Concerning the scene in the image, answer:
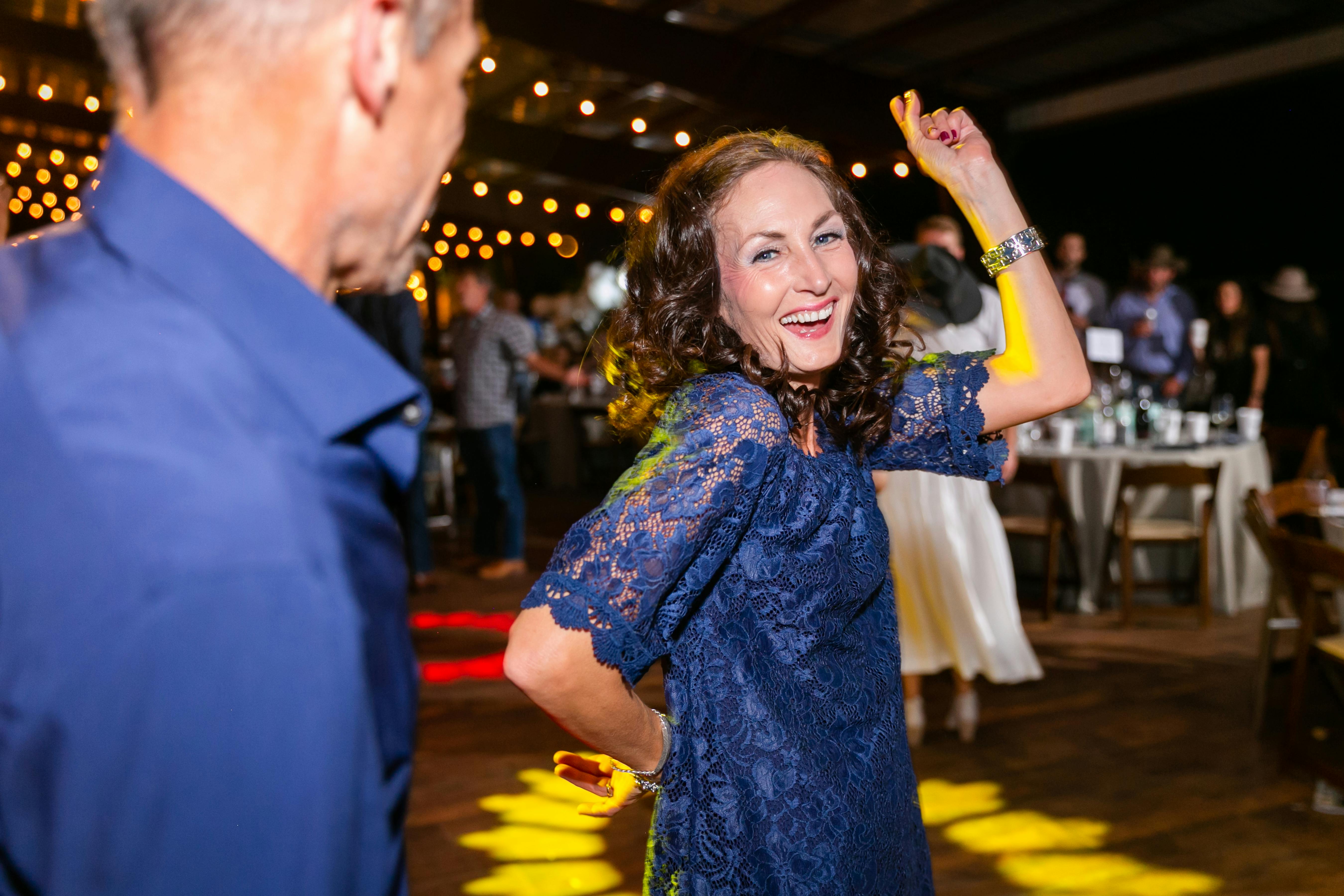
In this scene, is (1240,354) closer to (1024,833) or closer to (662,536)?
(1024,833)

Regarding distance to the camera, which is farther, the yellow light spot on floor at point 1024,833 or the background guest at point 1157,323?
the background guest at point 1157,323

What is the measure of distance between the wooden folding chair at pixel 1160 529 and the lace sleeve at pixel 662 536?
4.47 m

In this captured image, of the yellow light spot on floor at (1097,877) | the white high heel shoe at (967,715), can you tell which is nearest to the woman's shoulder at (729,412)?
the yellow light spot on floor at (1097,877)

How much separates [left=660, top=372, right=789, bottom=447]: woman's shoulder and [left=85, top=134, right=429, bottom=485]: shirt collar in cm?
64

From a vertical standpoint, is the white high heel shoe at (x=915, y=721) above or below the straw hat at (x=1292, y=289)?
below

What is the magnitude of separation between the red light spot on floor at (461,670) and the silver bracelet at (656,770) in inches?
136

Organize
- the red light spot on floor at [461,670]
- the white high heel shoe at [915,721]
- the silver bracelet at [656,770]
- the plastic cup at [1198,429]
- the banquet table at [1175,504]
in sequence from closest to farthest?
the silver bracelet at [656,770], the white high heel shoe at [915,721], the red light spot on floor at [461,670], the banquet table at [1175,504], the plastic cup at [1198,429]

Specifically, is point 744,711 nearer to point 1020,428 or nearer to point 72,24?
point 1020,428

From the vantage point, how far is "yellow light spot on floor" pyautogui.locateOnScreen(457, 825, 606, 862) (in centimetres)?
291

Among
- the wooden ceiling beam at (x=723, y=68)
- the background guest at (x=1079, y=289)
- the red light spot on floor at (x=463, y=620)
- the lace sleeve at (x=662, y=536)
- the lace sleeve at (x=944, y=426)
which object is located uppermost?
the wooden ceiling beam at (x=723, y=68)

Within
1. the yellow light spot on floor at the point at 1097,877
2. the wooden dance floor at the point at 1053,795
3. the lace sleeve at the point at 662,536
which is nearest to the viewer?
the lace sleeve at the point at 662,536

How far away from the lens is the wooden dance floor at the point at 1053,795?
2723mm

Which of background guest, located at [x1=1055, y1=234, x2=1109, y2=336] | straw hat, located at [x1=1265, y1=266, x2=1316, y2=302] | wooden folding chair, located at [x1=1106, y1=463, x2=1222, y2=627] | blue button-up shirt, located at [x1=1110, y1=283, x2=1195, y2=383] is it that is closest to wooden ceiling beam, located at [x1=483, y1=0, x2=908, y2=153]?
background guest, located at [x1=1055, y1=234, x2=1109, y2=336]

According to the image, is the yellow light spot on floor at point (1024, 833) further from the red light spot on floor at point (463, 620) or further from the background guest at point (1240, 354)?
the background guest at point (1240, 354)
